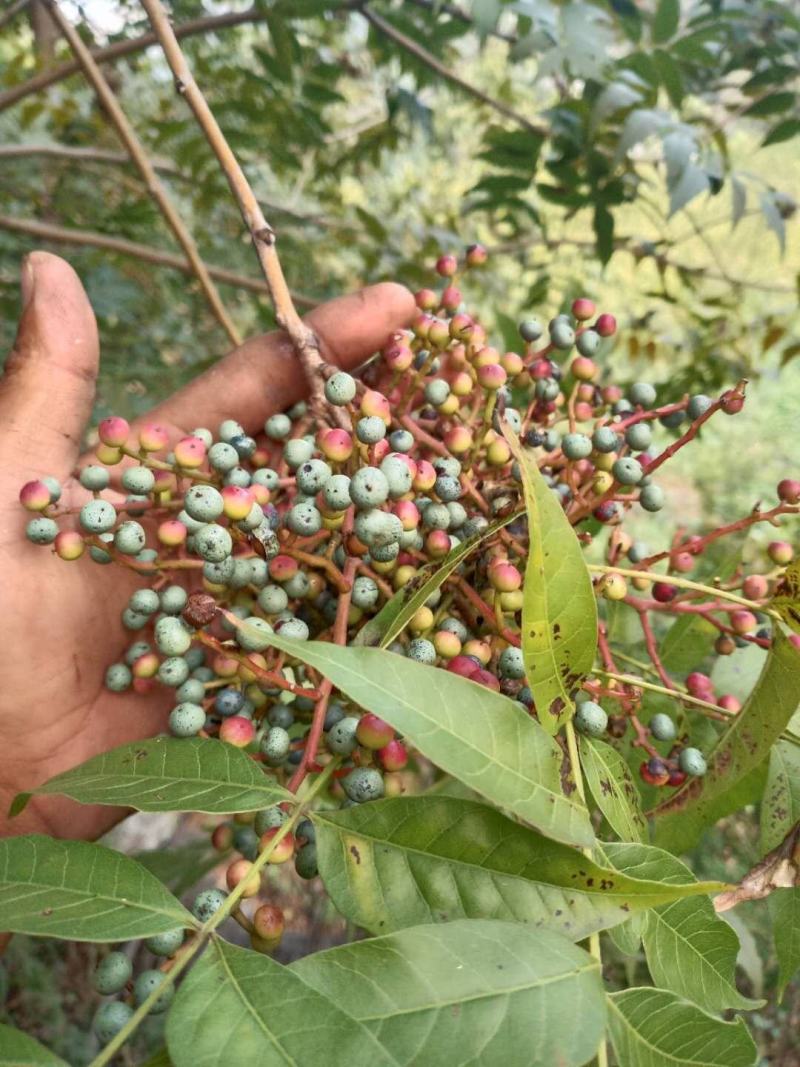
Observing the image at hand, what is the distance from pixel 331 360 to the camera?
1503 millimetres

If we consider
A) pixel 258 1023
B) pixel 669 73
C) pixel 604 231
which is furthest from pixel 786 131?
pixel 258 1023

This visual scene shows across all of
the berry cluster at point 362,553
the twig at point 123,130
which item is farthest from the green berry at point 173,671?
the twig at point 123,130

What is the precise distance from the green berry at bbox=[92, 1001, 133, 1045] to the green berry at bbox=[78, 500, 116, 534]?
52cm

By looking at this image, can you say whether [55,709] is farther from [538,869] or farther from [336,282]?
[336,282]

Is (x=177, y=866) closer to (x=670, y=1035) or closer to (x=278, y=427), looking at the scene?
(x=278, y=427)

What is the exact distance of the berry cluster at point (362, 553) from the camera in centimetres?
91

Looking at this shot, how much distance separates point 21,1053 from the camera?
2.08ft

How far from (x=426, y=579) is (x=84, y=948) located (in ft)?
9.41

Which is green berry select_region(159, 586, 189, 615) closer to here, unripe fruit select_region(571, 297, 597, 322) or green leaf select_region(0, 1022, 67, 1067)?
green leaf select_region(0, 1022, 67, 1067)

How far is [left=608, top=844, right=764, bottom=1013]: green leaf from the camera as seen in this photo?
0.73 meters

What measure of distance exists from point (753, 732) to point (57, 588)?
40.2 inches

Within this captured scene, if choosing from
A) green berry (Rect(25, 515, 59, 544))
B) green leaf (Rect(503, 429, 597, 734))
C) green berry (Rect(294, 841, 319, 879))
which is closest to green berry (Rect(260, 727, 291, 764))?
green berry (Rect(294, 841, 319, 879))

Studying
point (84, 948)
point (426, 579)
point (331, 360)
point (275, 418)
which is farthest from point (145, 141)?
point (84, 948)

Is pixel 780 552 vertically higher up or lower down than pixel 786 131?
lower down
